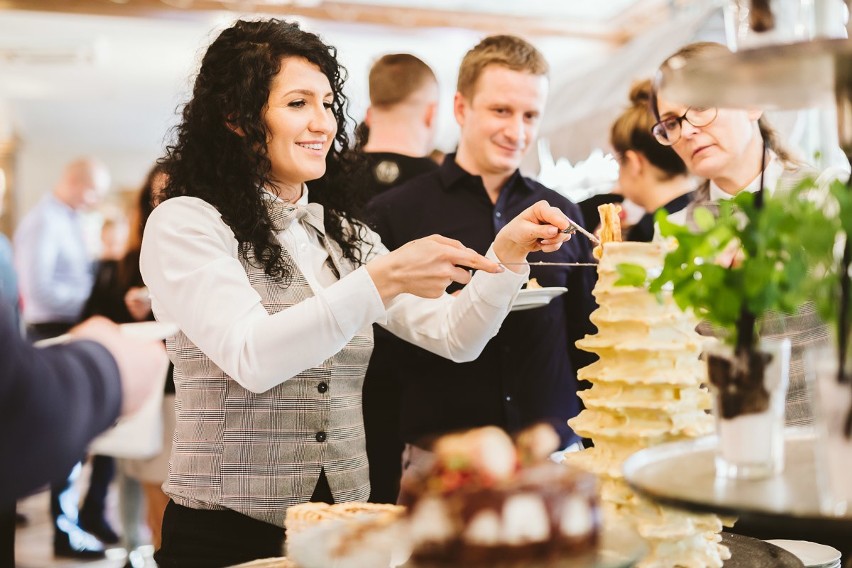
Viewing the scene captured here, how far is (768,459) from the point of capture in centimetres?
110

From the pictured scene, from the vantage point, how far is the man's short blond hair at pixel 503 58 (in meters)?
2.77

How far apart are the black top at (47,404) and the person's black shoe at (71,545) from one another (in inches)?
167

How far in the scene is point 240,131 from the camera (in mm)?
1938

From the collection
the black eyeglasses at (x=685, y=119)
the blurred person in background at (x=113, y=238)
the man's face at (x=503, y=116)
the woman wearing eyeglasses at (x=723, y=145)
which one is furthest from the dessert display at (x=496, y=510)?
the blurred person in background at (x=113, y=238)

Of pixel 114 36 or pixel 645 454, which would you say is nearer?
pixel 645 454

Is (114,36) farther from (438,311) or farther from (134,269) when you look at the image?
(438,311)

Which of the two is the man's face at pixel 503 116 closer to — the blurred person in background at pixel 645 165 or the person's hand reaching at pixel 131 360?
the blurred person in background at pixel 645 165

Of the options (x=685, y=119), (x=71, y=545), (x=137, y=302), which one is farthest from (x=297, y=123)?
(x=71, y=545)

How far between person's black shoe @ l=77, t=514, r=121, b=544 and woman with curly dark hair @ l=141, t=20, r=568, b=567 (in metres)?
3.97

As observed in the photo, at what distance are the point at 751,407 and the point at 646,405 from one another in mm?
308

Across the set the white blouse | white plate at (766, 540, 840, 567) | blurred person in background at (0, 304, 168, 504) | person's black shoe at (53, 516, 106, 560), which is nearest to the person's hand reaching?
blurred person in background at (0, 304, 168, 504)

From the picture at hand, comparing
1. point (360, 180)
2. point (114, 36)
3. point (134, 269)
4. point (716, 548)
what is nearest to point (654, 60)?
point (360, 180)

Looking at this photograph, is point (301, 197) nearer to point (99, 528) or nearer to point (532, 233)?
point (532, 233)

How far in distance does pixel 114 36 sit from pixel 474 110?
554cm
